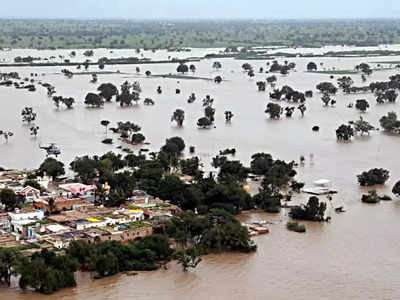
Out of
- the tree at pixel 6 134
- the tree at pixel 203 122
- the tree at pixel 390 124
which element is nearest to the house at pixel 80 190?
the tree at pixel 6 134

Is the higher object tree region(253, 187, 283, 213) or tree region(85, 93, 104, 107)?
tree region(85, 93, 104, 107)

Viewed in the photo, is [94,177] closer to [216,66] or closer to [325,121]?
[325,121]

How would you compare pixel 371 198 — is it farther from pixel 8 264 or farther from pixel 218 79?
pixel 218 79

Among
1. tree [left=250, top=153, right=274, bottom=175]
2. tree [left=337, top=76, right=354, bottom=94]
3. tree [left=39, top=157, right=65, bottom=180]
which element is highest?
tree [left=337, top=76, right=354, bottom=94]

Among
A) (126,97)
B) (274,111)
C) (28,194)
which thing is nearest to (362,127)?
(274,111)

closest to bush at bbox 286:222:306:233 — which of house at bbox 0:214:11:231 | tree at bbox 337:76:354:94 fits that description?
house at bbox 0:214:11:231

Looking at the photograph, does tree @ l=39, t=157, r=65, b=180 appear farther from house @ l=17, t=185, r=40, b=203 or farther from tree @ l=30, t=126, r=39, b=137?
tree @ l=30, t=126, r=39, b=137
